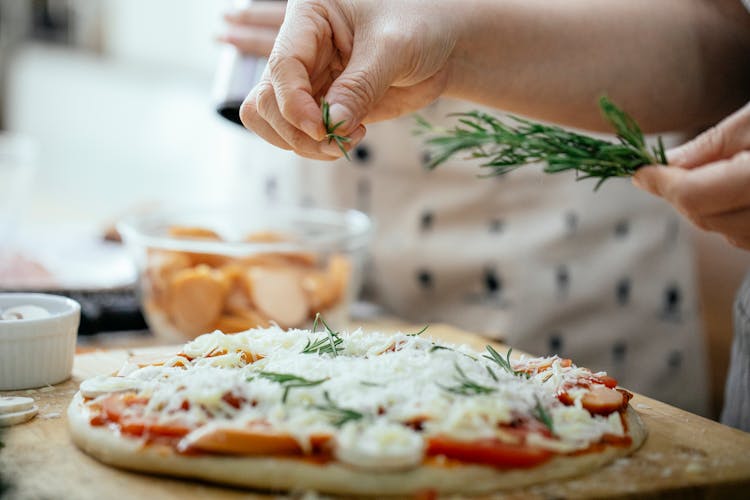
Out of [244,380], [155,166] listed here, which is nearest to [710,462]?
[244,380]

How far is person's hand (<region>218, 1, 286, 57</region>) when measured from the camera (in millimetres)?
1517

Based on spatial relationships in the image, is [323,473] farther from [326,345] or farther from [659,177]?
[659,177]

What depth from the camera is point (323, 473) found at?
2.81 ft

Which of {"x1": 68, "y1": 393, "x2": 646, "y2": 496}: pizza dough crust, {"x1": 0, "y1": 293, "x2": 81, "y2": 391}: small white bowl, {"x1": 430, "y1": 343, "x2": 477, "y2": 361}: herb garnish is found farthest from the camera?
{"x1": 0, "y1": 293, "x2": 81, "y2": 391}: small white bowl

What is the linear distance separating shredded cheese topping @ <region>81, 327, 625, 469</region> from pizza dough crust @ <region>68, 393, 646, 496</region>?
0.05ft

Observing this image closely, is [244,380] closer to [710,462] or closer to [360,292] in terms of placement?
[710,462]

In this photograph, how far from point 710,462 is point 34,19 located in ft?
19.9

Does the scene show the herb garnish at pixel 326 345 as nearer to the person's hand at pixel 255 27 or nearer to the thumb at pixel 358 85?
the thumb at pixel 358 85

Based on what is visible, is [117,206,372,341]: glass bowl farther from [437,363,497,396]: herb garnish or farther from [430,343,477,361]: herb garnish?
[437,363,497,396]: herb garnish

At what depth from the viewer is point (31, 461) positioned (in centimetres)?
94

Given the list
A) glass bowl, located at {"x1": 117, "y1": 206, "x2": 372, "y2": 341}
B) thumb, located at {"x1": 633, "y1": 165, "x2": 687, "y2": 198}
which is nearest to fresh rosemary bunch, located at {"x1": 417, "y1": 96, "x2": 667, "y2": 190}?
thumb, located at {"x1": 633, "y1": 165, "x2": 687, "y2": 198}

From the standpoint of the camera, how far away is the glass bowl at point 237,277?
1.62 metres

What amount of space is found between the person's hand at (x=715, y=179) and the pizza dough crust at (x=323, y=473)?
1.01 ft

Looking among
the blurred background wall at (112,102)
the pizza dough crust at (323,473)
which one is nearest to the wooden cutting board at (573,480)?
the pizza dough crust at (323,473)
